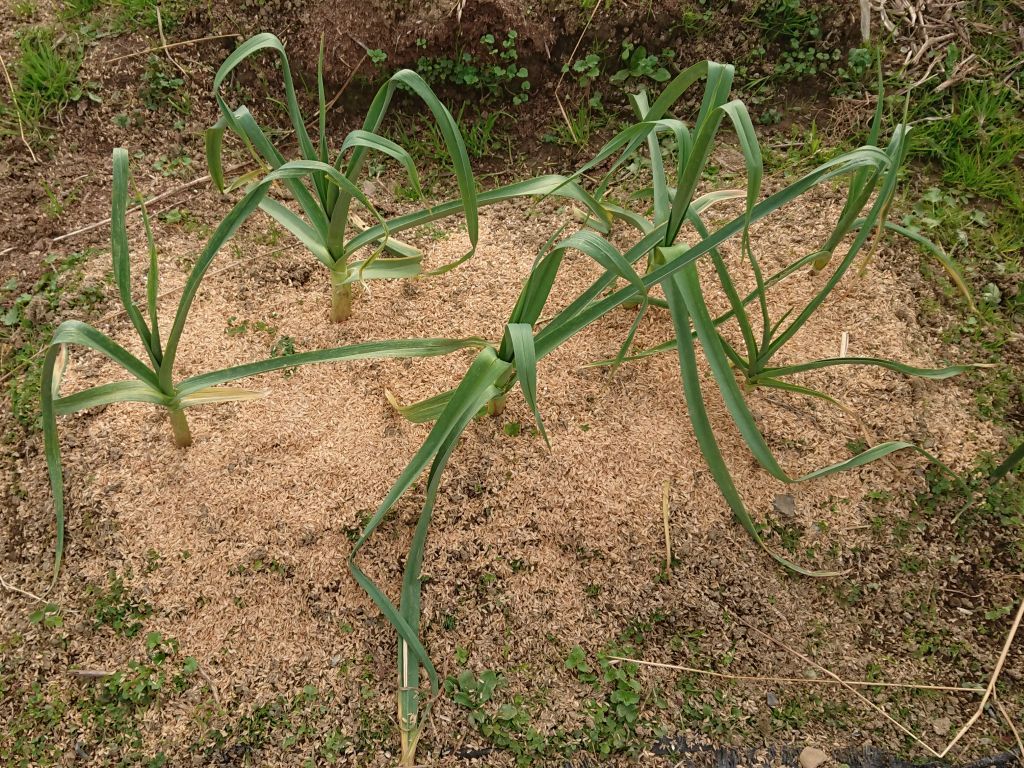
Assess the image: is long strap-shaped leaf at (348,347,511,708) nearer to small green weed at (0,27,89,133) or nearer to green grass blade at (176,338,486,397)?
green grass blade at (176,338,486,397)

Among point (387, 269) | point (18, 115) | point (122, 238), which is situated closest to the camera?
point (122, 238)

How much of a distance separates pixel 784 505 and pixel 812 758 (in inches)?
18.5

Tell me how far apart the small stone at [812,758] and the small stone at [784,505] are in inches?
17.1

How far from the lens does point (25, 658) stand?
1.36 m

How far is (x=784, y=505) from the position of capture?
1.53m

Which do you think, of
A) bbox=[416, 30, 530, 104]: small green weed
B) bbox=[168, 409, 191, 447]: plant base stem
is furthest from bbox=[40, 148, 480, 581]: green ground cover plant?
bbox=[416, 30, 530, 104]: small green weed

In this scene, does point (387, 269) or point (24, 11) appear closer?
point (387, 269)

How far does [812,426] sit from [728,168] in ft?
2.68

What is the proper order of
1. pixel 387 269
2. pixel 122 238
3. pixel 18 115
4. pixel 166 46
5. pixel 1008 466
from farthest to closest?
pixel 166 46 < pixel 18 115 < pixel 387 269 < pixel 1008 466 < pixel 122 238

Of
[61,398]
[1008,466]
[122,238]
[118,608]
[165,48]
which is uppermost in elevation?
[165,48]

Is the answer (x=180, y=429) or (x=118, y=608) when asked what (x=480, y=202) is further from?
(x=118, y=608)

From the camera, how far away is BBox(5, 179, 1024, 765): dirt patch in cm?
135

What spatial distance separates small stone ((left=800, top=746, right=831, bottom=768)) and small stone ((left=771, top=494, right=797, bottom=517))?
0.44 meters

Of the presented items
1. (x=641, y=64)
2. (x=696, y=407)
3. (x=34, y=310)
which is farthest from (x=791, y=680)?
(x=34, y=310)
